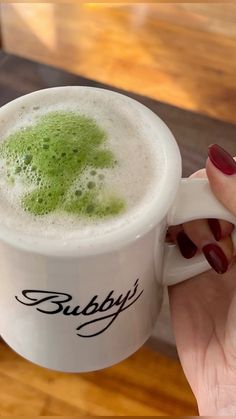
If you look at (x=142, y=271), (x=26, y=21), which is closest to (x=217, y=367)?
(x=142, y=271)

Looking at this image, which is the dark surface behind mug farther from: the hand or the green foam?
the green foam

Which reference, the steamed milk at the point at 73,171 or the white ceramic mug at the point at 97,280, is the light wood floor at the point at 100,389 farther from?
the steamed milk at the point at 73,171

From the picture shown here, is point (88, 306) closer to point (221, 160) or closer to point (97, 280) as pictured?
point (97, 280)

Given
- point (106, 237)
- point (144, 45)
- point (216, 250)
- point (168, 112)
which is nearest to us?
point (106, 237)

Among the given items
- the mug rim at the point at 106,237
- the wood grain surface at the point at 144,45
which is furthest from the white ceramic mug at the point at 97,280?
the wood grain surface at the point at 144,45

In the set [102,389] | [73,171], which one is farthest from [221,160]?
[102,389]

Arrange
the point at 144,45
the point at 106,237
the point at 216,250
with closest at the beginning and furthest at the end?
the point at 106,237 → the point at 216,250 → the point at 144,45
